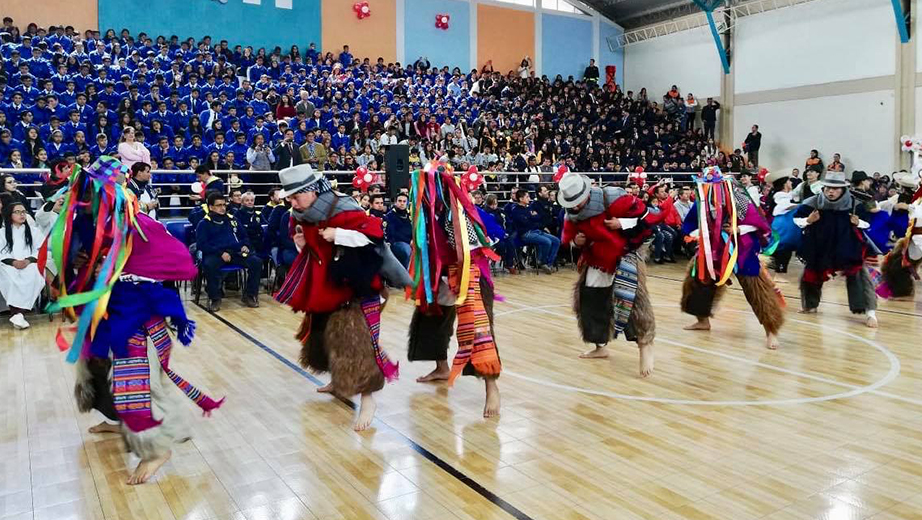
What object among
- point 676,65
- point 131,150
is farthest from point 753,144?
point 131,150

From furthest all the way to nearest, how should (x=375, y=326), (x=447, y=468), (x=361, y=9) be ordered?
(x=361, y=9), (x=375, y=326), (x=447, y=468)

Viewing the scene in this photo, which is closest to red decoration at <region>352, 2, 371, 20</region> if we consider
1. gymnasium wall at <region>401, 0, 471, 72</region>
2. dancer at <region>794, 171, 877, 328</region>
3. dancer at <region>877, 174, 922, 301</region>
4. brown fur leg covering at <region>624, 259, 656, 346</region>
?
gymnasium wall at <region>401, 0, 471, 72</region>

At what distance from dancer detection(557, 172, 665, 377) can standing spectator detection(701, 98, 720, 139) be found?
16.2 meters

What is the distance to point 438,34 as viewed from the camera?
2081 centimetres

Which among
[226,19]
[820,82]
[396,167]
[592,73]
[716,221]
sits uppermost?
[226,19]

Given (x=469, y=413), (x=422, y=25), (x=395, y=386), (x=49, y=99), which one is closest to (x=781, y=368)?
(x=469, y=413)

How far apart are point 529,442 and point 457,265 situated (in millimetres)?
1074

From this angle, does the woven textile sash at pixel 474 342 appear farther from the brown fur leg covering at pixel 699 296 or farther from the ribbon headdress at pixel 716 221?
the brown fur leg covering at pixel 699 296

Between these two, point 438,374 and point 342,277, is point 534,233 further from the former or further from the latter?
point 342,277

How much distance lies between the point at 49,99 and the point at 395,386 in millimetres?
8696

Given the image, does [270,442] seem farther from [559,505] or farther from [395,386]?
[559,505]

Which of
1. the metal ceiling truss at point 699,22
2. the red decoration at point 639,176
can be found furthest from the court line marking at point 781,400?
the metal ceiling truss at point 699,22

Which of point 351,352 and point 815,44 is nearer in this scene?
point 351,352

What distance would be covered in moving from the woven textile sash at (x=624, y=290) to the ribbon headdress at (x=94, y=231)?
3012mm
